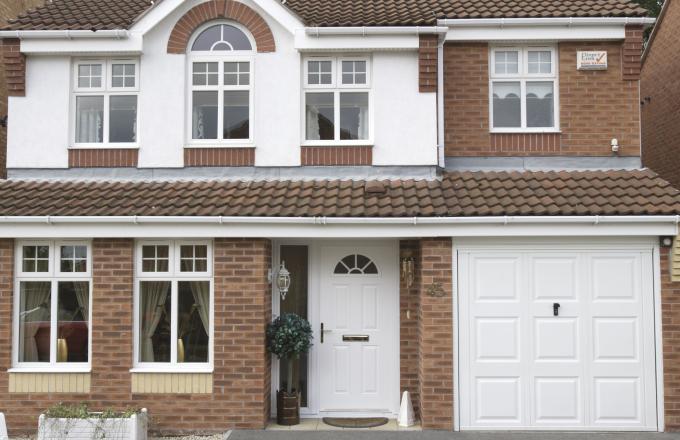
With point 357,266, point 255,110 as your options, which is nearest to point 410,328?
point 357,266

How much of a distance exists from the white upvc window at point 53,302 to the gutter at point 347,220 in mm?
576

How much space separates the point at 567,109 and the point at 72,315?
8050mm

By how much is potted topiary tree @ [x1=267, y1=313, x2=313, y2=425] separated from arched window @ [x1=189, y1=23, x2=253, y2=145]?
300 centimetres

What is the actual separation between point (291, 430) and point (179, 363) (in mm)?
1784

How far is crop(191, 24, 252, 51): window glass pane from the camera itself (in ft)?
33.1

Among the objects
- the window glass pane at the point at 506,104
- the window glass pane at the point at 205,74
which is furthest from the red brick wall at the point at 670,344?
the window glass pane at the point at 205,74

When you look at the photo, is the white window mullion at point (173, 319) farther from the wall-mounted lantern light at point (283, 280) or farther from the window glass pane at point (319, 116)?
the window glass pane at point (319, 116)

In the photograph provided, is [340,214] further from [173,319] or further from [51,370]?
[51,370]

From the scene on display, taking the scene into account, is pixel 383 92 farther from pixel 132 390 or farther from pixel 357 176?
pixel 132 390

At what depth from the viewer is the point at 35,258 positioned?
904 cm

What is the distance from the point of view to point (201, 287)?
29.5ft

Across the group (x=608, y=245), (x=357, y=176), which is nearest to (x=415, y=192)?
(x=357, y=176)

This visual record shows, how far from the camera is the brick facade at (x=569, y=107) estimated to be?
10.2 m

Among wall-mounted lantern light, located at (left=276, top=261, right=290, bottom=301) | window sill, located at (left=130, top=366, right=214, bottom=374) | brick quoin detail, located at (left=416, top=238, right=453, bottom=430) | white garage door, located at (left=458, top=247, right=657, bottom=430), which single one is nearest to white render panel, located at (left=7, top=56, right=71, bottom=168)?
window sill, located at (left=130, top=366, right=214, bottom=374)
